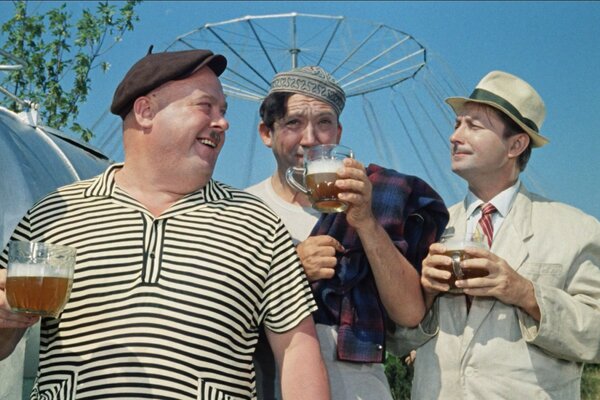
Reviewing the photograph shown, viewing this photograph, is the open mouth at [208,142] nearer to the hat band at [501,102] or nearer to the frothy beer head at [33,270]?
the frothy beer head at [33,270]

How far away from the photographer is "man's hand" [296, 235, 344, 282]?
4309 millimetres

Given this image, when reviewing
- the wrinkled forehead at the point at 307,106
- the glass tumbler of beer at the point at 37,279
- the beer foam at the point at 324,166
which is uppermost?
the wrinkled forehead at the point at 307,106

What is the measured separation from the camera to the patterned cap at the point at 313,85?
4.83 m

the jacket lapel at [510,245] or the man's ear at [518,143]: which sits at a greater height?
the man's ear at [518,143]

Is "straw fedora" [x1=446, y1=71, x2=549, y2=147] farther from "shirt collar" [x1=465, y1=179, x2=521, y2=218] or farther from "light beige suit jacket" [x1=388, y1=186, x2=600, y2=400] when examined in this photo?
"light beige suit jacket" [x1=388, y1=186, x2=600, y2=400]

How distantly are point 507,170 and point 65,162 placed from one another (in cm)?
454

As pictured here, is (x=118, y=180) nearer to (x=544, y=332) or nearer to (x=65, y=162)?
(x=544, y=332)

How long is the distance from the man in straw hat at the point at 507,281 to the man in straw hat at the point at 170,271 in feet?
2.95

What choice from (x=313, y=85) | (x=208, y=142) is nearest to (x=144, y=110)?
(x=208, y=142)

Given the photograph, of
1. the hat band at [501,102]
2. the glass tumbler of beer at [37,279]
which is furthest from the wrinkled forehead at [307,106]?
the glass tumbler of beer at [37,279]

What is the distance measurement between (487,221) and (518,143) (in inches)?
19.2

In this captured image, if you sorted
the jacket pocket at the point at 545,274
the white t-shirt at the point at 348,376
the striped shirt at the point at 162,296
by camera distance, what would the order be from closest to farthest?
the striped shirt at the point at 162,296 → the white t-shirt at the point at 348,376 → the jacket pocket at the point at 545,274

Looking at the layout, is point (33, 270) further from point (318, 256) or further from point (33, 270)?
point (318, 256)

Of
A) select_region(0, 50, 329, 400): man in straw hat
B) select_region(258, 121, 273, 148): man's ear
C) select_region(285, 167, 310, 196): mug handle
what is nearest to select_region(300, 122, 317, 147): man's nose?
select_region(285, 167, 310, 196): mug handle
